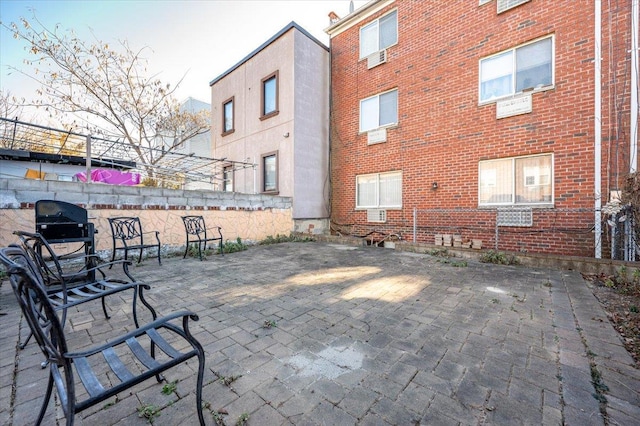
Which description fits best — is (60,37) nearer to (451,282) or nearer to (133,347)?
(133,347)

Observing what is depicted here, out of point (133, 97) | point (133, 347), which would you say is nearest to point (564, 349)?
point (133, 347)

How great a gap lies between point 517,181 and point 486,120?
6.15ft

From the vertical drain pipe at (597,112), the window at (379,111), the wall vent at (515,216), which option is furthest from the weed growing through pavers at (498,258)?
the window at (379,111)

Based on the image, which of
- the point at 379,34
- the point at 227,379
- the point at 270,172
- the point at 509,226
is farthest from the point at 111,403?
the point at 379,34

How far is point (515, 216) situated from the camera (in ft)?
22.6

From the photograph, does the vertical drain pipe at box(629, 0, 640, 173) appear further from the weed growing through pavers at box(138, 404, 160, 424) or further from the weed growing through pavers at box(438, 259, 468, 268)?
the weed growing through pavers at box(138, 404, 160, 424)

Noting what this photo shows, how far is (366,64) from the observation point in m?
10.0

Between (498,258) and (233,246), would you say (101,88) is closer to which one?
(233,246)

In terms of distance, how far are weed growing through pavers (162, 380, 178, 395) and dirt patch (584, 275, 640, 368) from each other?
355cm

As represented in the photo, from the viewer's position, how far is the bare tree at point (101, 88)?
11570 millimetres

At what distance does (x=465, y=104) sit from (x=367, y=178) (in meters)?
3.85

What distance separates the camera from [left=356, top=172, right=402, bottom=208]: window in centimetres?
925

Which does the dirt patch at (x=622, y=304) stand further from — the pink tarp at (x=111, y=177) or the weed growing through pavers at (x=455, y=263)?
the pink tarp at (x=111, y=177)

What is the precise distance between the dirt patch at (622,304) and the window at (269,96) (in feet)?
33.9
